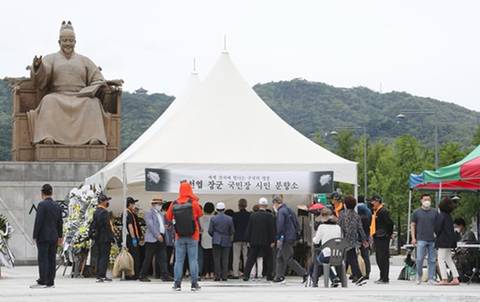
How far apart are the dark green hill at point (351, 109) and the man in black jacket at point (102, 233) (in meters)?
61.4

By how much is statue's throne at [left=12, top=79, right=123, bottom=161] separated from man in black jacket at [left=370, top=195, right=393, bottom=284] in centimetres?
1108

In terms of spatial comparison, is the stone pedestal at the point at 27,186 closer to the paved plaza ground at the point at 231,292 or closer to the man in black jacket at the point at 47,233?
the paved plaza ground at the point at 231,292

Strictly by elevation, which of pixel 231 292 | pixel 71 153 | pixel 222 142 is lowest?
pixel 231 292

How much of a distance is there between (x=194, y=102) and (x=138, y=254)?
3593 mm

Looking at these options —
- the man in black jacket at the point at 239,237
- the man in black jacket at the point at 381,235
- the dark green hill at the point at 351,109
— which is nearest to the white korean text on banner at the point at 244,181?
the man in black jacket at the point at 239,237

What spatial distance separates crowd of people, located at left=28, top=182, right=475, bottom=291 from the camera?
789 inches

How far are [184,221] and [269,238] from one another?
3587 mm

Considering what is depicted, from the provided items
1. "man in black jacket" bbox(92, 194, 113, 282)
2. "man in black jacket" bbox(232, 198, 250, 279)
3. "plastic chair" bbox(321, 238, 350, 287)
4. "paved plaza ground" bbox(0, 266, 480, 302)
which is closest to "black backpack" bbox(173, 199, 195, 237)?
"paved plaza ground" bbox(0, 266, 480, 302)

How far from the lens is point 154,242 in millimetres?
21344

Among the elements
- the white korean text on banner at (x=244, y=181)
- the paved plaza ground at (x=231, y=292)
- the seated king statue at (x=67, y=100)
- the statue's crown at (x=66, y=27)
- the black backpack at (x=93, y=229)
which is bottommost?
the paved plaza ground at (x=231, y=292)

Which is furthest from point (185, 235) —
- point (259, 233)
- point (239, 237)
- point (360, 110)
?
point (360, 110)

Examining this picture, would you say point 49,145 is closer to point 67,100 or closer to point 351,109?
point 67,100

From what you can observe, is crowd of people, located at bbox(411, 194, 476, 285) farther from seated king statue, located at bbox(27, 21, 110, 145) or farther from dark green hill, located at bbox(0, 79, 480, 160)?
dark green hill, located at bbox(0, 79, 480, 160)

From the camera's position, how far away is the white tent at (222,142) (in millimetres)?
21875
